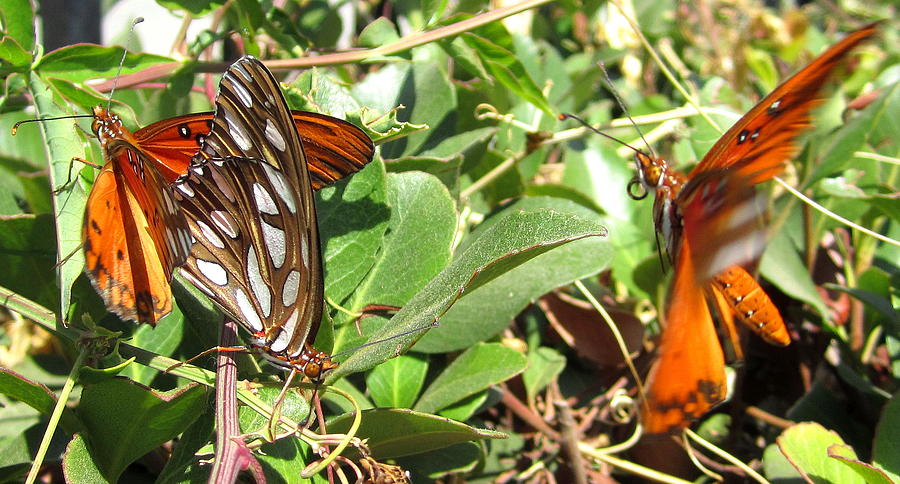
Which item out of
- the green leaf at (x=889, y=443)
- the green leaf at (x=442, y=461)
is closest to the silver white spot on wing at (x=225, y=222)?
the green leaf at (x=442, y=461)

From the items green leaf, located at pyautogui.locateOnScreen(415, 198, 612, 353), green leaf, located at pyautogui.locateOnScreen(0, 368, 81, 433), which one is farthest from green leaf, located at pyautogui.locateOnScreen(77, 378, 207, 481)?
green leaf, located at pyautogui.locateOnScreen(415, 198, 612, 353)

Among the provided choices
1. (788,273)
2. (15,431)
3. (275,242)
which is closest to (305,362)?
(275,242)

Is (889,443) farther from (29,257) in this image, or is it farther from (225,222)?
(29,257)

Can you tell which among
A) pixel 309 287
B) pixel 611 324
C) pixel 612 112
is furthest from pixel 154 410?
pixel 612 112

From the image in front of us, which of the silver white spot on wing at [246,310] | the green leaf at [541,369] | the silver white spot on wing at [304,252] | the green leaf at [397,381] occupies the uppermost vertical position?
the silver white spot on wing at [304,252]

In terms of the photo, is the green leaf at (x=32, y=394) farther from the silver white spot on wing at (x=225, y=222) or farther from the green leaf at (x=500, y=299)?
the green leaf at (x=500, y=299)

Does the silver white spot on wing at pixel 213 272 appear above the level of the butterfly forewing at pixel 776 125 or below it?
below

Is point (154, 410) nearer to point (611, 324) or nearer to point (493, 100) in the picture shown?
point (611, 324)
